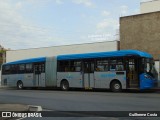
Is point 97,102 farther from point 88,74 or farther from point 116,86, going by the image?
point 88,74

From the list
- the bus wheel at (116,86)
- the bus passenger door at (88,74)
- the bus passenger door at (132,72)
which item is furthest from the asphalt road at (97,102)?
the bus passenger door at (88,74)

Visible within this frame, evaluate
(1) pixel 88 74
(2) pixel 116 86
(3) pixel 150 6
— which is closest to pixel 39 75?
(1) pixel 88 74

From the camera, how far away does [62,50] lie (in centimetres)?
3956

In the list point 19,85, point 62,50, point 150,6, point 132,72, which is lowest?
point 19,85

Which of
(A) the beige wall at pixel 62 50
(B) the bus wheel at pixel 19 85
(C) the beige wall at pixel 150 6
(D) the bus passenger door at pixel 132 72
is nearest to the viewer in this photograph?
(D) the bus passenger door at pixel 132 72

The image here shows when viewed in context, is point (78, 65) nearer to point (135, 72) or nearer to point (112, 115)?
point (135, 72)

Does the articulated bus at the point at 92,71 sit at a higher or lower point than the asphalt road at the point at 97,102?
higher

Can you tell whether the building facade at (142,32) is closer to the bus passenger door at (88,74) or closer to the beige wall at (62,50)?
the beige wall at (62,50)

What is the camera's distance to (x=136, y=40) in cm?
3347

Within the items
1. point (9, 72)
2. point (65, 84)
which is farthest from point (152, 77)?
point (9, 72)

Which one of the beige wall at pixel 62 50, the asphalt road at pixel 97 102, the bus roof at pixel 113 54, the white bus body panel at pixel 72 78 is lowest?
the asphalt road at pixel 97 102

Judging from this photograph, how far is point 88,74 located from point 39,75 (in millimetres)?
6384

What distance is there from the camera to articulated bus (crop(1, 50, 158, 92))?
2291 centimetres

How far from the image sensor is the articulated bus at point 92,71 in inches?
902
